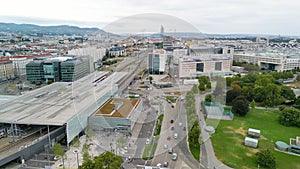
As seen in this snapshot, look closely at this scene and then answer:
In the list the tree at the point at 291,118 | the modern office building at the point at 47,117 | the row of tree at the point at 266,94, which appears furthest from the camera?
the row of tree at the point at 266,94

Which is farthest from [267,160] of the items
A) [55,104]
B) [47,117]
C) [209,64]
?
[209,64]

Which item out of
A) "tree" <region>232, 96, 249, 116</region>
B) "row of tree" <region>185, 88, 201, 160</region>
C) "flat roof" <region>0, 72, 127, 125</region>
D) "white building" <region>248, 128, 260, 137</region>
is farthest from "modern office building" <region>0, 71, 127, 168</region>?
"tree" <region>232, 96, 249, 116</region>

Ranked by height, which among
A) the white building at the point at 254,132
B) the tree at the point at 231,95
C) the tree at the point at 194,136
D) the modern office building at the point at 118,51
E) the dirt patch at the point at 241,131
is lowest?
the dirt patch at the point at 241,131

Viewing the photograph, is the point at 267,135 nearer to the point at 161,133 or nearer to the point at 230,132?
the point at 230,132

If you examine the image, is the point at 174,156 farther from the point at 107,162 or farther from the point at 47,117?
the point at 47,117

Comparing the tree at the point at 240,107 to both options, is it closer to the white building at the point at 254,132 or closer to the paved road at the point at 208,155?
the white building at the point at 254,132

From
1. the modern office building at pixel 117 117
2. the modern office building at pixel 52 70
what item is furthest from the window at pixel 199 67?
the modern office building at pixel 117 117
